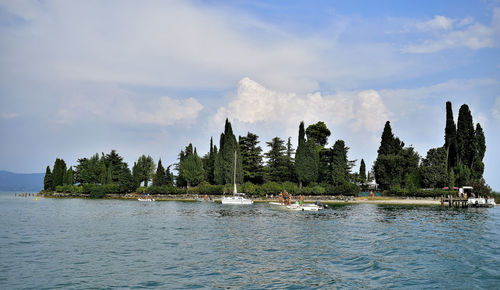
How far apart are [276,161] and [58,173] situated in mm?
61259

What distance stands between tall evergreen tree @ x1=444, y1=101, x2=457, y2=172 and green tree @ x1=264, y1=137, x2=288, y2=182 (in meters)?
34.3

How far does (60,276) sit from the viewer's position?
1645 cm

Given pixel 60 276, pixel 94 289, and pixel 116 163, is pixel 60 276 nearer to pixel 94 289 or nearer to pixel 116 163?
pixel 94 289

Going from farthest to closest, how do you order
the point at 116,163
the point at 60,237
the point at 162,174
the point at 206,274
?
1. the point at 116,163
2. the point at 162,174
3. the point at 60,237
4. the point at 206,274

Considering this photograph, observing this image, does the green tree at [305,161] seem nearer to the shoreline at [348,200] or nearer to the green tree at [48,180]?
the shoreline at [348,200]

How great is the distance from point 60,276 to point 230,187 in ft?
201

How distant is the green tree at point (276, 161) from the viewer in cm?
8244

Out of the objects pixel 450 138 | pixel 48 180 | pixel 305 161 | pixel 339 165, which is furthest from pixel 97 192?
pixel 450 138

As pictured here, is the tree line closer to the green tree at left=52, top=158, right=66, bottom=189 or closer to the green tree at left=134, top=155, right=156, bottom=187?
the green tree at left=134, top=155, right=156, bottom=187

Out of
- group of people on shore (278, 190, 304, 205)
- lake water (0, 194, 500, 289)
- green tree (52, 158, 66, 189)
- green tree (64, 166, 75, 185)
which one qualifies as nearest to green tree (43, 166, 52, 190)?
green tree (52, 158, 66, 189)

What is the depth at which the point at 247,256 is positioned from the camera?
2098 centimetres

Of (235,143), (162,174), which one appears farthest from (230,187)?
(162,174)

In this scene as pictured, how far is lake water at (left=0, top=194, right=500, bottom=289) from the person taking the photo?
52.7 ft

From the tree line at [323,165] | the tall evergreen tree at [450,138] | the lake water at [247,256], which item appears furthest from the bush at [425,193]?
the lake water at [247,256]
